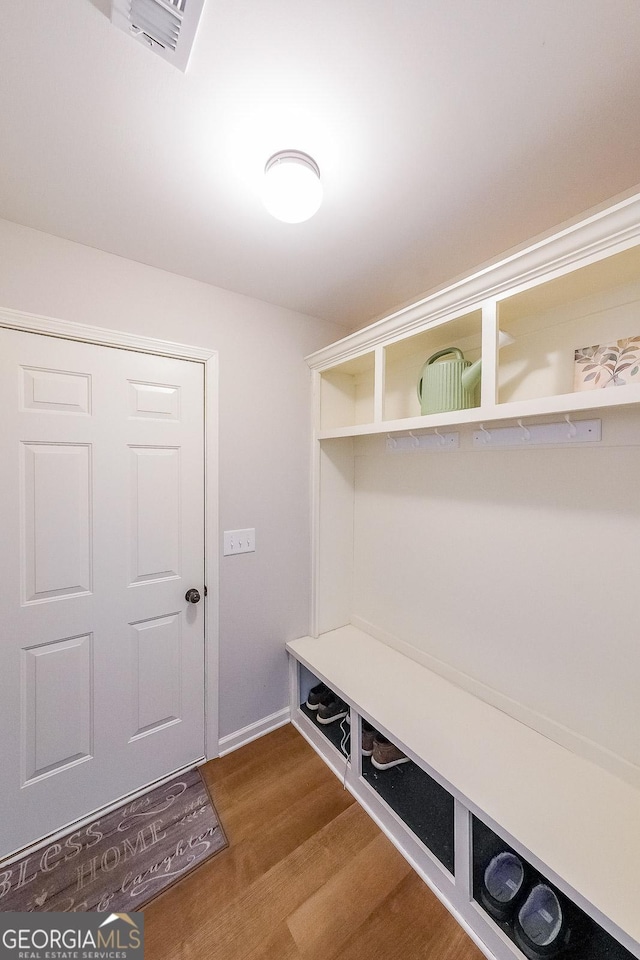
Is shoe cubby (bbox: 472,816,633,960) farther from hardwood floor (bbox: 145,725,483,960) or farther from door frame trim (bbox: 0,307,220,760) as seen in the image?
door frame trim (bbox: 0,307,220,760)

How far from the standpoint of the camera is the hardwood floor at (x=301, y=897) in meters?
1.10

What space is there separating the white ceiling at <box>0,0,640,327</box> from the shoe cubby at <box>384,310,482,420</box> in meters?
0.32

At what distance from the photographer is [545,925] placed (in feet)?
3.47

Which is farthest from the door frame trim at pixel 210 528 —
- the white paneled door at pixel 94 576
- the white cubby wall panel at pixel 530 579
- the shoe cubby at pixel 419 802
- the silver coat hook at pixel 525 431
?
the silver coat hook at pixel 525 431

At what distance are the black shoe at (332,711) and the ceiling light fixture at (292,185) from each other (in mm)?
2249

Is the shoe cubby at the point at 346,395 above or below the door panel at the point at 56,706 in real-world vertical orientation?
above

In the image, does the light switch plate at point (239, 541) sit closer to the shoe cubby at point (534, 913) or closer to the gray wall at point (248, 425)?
the gray wall at point (248, 425)

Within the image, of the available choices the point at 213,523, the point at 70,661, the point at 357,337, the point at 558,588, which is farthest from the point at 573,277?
the point at 70,661

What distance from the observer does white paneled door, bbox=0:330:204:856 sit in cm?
136

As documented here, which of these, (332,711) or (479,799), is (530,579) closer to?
(479,799)

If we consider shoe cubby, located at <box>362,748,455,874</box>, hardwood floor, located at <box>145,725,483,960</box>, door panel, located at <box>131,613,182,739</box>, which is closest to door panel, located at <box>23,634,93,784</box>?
door panel, located at <box>131,613,182,739</box>

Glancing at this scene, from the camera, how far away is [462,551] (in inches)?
65.4

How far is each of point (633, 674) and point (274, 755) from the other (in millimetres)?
1653

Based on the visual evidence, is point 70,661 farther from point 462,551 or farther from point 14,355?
point 462,551
